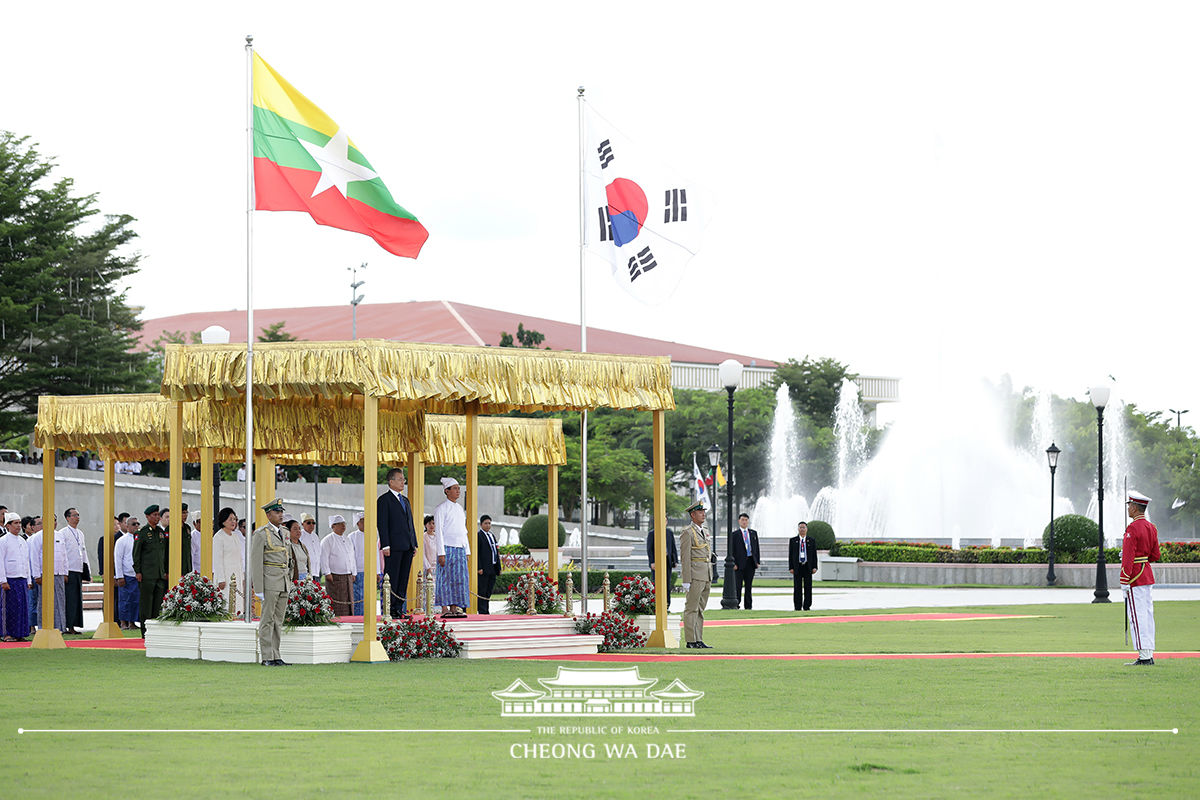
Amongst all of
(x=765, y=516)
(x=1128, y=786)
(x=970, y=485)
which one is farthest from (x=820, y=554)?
(x=1128, y=786)

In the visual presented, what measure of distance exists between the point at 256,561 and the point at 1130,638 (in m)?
11.8

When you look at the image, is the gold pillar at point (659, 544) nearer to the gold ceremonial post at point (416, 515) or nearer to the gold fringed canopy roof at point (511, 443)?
the gold ceremonial post at point (416, 515)

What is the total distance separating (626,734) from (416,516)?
1170 centimetres

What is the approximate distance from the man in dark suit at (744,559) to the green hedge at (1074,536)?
12.7 metres

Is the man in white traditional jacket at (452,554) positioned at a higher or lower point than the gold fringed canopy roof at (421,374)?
lower

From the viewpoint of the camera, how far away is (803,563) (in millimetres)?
27688

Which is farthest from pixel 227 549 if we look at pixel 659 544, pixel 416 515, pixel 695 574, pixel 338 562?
pixel 695 574

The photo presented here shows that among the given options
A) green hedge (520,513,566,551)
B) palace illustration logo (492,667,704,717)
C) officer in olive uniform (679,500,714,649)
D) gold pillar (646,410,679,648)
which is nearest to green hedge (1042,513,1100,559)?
green hedge (520,513,566,551)

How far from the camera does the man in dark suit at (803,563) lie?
90.3 ft

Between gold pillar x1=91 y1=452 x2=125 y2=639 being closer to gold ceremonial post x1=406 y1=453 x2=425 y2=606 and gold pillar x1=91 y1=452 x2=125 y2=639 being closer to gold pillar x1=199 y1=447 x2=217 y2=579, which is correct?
gold pillar x1=199 y1=447 x2=217 y2=579

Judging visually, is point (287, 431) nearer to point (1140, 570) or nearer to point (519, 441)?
point (519, 441)

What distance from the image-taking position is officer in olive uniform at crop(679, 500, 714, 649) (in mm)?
18672

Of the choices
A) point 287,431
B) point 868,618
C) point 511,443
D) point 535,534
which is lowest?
point 868,618

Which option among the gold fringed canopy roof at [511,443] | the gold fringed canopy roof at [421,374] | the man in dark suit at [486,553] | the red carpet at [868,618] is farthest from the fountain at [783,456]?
the gold fringed canopy roof at [421,374]
